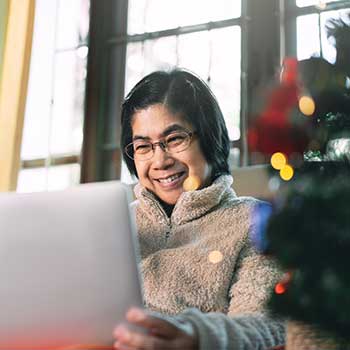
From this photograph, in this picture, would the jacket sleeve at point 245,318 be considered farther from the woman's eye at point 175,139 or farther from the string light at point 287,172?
the woman's eye at point 175,139

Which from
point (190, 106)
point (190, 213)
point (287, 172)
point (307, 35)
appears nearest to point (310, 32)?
point (307, 35)

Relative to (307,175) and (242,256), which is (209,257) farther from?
(307,175)

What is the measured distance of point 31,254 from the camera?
94 centimetres

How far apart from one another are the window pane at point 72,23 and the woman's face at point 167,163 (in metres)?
0.47

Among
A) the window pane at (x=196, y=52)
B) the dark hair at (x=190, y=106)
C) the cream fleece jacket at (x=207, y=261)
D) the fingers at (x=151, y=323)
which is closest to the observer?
the fingers at (x=151, y=323)

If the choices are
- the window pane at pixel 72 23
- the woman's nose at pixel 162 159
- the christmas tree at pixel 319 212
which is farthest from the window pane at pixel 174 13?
the christmas tree at pixel 319 212

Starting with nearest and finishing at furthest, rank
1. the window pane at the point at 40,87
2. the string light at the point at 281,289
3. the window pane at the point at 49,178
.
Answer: the string light at the point at 281,289
the window pane at the point at 49,178
the window pane at the point at 40,87

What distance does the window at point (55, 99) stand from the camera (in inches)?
78.3

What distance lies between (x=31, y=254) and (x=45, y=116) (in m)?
1.18

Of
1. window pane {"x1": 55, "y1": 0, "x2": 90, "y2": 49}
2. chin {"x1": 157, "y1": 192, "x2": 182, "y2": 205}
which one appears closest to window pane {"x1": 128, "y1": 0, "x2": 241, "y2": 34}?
window pane {"x1": 55, "y1": 0, "x2": 90, "y2": 49}

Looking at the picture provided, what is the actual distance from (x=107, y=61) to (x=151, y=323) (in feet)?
3.92

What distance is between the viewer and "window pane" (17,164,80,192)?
196 centimetres

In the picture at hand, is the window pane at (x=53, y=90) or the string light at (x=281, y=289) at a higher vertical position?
the window pane at (x=53, y=90)

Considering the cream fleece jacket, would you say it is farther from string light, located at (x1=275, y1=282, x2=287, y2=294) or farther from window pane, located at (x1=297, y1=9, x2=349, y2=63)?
window pane, located at (x1=297, y1=9, x2=349, y2=63)
